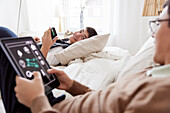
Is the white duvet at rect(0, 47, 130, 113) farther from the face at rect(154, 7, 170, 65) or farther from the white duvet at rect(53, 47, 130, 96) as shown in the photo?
the face at rect(154, 7, 170, 65)

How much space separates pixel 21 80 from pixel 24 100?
0.07 metres

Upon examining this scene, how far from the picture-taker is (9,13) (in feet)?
9.96

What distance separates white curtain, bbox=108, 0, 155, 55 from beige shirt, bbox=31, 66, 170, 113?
2.04 metres

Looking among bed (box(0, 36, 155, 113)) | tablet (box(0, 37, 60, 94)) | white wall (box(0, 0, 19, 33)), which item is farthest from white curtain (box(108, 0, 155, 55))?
tablet (box(0, 37, 60, 94))

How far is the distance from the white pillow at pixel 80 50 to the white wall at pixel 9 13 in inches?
76.3

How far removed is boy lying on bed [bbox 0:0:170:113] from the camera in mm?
476

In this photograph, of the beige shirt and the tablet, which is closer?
the beige shirt

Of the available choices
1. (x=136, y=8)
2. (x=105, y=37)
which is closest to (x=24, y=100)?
(x=105, y=37)

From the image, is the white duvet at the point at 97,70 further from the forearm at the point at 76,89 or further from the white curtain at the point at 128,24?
the white curtain at the point at 128,24

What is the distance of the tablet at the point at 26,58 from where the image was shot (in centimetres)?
59

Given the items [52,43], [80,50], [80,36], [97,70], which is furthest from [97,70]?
[80,36]

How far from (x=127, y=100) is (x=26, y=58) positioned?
0.41 metres

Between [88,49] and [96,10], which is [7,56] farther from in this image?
[96,10]

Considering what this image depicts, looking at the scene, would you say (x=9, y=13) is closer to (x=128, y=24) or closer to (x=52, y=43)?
(x=52, y=43)
